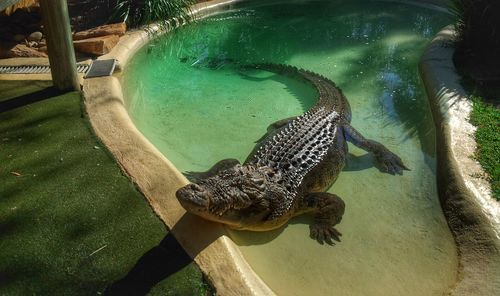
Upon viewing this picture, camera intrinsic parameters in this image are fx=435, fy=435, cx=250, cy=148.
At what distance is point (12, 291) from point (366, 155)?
3.59 meters

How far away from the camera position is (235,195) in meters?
3.24

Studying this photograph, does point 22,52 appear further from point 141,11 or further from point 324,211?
point 324,211

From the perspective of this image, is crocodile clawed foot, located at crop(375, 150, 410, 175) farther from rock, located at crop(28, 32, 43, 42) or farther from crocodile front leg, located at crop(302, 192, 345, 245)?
rock, located at crop(28, 32, 43, 42)

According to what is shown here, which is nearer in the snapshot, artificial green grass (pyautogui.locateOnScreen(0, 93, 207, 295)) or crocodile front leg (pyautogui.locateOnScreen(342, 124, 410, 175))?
artificial green grass (pyautogui.locateOnScreen(0, 93, 207, 295))

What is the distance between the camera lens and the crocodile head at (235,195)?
297cm

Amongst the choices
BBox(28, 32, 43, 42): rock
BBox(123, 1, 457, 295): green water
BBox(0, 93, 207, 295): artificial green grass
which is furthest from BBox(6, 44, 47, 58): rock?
BBox(0, 93, 207, 295): artificial green grass

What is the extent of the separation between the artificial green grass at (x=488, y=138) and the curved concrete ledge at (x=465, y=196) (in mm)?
60

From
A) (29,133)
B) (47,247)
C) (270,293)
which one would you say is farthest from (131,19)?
(270,293)

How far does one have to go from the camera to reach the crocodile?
10.5ft

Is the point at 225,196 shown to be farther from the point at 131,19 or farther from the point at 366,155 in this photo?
the point at 131,19

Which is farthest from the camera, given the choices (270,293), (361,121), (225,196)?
(361,121)

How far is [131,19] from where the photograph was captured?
25.4 feet

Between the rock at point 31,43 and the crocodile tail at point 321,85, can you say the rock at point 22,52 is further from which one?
the crocodile tail at point 321,85

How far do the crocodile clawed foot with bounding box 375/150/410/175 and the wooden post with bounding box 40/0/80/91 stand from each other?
3.57 meters
